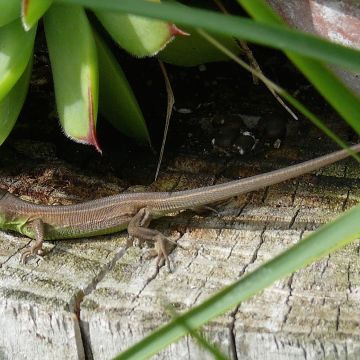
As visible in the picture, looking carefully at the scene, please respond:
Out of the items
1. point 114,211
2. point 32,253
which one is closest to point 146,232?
point 114,211

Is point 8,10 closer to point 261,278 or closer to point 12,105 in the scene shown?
point 12,105

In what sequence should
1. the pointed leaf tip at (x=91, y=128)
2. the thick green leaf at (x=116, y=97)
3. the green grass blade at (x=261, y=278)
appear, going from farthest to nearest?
the thick green leaf at (x=116, y=97)
the pointed leaf tip at (x=91, y=128)
the green grass blade at (x=261, y=278)

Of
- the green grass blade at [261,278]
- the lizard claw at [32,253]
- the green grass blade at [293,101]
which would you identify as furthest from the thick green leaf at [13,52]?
the green grass blade at [261,278]

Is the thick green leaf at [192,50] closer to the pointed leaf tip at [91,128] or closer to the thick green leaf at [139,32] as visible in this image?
the thick green leaf at [139,32]

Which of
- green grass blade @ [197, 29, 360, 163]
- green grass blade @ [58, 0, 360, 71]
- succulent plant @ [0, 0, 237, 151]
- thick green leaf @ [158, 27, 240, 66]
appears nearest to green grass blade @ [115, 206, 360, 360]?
green grass blade @ [197, 29, 360, 163]

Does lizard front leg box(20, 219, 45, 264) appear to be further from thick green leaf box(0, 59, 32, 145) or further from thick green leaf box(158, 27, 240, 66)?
thick green leaf box(158, 27, 240, 66)

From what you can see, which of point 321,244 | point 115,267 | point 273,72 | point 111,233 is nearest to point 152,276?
point 115,267

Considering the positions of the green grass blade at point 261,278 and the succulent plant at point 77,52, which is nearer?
the green grass blade at point 261,278
